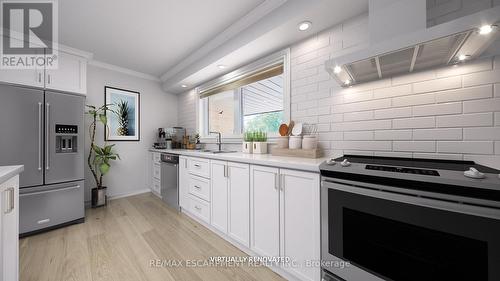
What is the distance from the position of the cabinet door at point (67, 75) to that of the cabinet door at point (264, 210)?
109 inches

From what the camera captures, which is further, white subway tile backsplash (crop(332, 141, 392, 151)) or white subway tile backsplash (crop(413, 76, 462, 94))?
white subway tile backsplash (crop(332, 141, 392, 151))

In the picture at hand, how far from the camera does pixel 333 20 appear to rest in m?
1.65

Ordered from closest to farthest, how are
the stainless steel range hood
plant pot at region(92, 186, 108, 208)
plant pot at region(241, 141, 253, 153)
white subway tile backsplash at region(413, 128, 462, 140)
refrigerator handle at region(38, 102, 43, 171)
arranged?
the stainless steel range hood, white subway tile backsplash at region(413, 128, 462, 140), refrigerator handle at region(38, 102, 43, 171), plant pot at region(241, 141, 253, 153), plant pot at region(92, 186, 108, 208)

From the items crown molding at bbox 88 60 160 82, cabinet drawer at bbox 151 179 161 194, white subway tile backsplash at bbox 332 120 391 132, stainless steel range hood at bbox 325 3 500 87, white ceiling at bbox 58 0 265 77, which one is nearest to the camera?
stainless steel range hood at bbox 325 3 500 87

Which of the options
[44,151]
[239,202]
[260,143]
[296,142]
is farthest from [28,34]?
[296,142]

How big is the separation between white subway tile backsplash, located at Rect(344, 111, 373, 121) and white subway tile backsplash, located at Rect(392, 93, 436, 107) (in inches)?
7.1

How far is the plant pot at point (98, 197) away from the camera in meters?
2.98

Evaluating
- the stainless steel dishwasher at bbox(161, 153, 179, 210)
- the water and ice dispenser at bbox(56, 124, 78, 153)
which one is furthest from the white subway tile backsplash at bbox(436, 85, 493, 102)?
the water and ice dispenser at bbox(56, 124, 78, 153)

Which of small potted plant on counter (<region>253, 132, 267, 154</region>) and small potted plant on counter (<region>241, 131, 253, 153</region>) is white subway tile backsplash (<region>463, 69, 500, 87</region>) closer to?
small potted plant on counter (<region>253, 132, 267, 154</region>)

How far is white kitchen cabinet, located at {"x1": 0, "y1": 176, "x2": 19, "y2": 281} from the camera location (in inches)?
37.3

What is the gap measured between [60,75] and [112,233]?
2.19m

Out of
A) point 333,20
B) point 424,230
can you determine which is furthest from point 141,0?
point 424,230

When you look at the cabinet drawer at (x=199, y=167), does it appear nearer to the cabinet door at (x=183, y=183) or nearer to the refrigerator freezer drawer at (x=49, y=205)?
the cabinet door at (x=183, y=183)

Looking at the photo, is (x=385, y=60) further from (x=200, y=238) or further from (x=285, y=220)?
(x=200, y=238)
